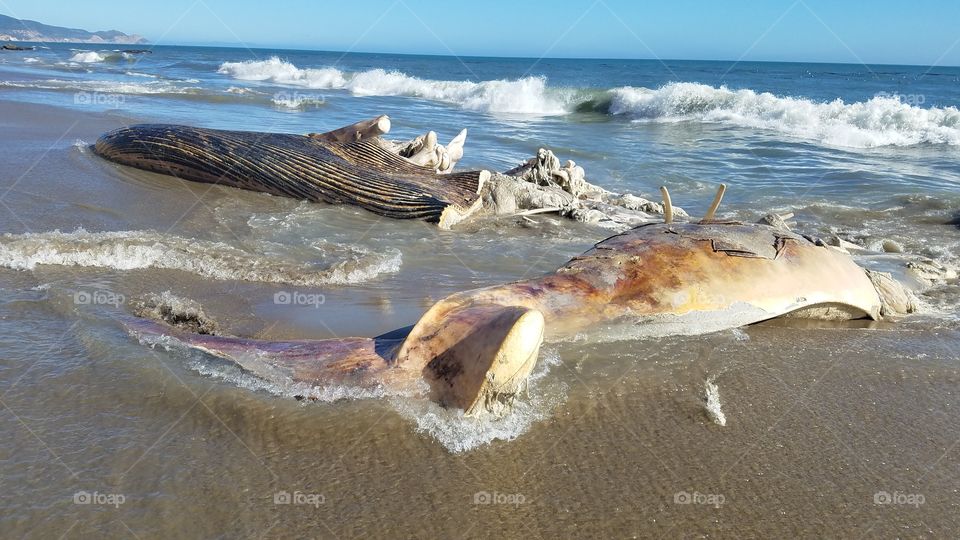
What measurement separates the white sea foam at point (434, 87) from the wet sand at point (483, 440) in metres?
24.6

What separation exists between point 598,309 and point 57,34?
19622 cm

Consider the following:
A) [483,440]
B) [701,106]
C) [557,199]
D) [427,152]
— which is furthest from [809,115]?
[483,440]

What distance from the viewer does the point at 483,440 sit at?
8.90 feet

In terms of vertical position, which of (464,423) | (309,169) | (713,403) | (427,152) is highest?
(427,152)

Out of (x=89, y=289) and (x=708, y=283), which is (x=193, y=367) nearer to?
(x=89, y=289)

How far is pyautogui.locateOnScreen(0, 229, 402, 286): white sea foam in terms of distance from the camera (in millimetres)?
4637

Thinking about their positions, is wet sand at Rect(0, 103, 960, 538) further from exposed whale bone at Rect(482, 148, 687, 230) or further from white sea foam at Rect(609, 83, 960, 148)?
white sea foam at Rect(609, 83, 960, 148)

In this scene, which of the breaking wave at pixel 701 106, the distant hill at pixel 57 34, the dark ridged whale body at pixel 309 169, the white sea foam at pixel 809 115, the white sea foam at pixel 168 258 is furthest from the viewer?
the distant hill at pixel 57 34

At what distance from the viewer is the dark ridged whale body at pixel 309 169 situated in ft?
23.6

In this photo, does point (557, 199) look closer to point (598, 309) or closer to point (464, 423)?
point (598, 309)

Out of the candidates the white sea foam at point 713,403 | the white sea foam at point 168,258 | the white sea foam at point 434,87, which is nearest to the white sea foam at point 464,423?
the white sea foam at point 713,403

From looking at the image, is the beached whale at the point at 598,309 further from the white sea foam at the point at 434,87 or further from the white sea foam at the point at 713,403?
the white sea foam at the point at 434,87

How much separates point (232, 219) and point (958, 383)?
5.56m

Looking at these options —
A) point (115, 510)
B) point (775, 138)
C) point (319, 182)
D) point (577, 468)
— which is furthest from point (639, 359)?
point (775, 138)
